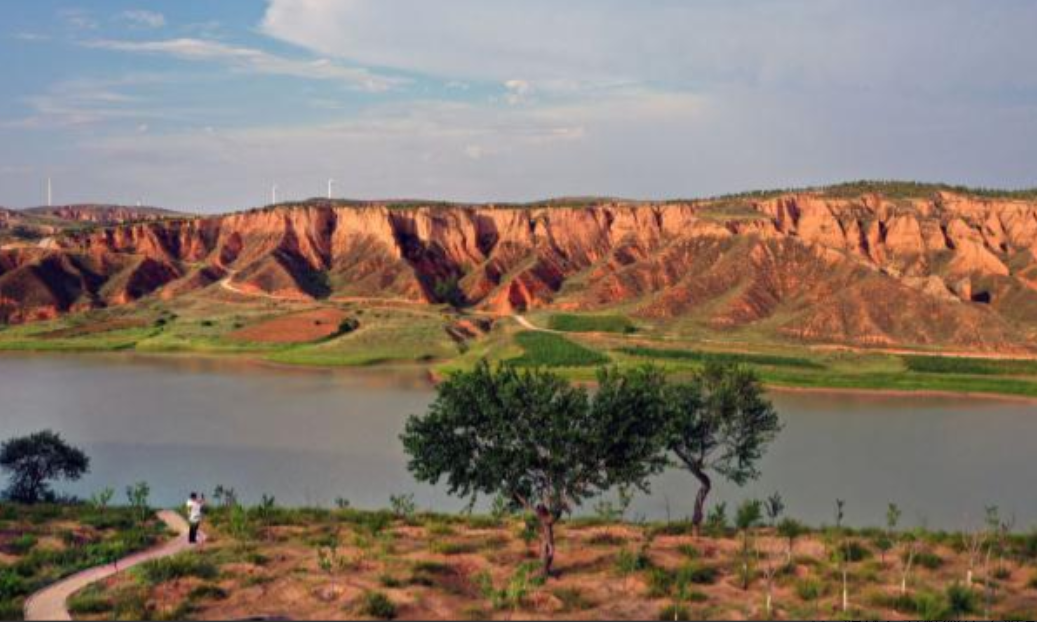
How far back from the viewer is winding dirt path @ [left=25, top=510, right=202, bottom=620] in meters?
15.1

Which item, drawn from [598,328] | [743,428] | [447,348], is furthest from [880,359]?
[743,428]

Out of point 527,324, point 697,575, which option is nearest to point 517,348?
point 527,324

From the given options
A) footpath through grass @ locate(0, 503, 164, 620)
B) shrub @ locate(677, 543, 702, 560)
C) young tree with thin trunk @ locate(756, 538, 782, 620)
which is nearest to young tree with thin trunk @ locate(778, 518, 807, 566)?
young tree with thin trunk @ locate(756, 538, 782, 620)

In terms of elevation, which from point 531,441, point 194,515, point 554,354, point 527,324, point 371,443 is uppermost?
point 531,441

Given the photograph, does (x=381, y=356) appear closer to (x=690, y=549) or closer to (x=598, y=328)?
(x=598, y=328)

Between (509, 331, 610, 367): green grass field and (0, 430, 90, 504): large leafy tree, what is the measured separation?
106ft

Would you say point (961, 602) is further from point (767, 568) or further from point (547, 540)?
point (547, 540)

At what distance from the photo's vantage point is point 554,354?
61531 mm

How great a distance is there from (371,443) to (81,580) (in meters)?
19.1

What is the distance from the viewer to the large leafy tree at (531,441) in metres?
17.8

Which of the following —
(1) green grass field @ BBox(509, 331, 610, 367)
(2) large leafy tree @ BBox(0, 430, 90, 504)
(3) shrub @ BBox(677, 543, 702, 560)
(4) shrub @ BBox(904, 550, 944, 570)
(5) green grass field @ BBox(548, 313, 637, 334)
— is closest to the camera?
(4) shrub @ BBox(904, 550, 944, 570)

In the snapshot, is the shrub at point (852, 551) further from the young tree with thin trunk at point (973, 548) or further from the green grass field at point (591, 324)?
the green grass field at point (591, 324)

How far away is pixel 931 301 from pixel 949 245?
26065mm

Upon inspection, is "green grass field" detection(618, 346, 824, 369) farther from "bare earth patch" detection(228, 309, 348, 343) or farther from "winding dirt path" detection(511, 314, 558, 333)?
"bare earth patch" detection(228, 309, 348, 343)
